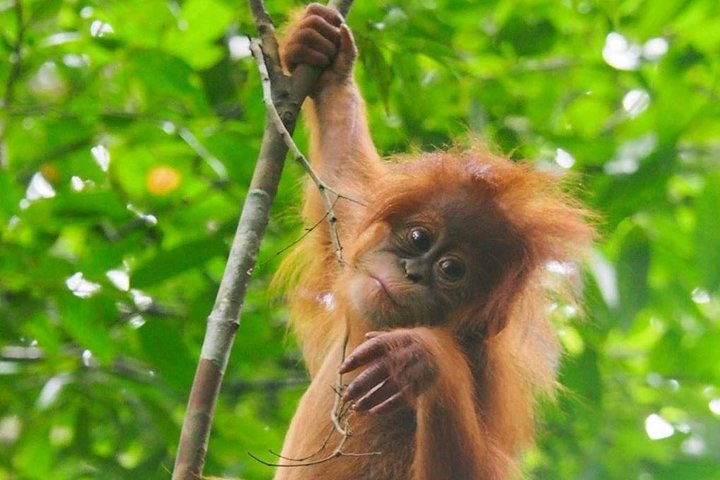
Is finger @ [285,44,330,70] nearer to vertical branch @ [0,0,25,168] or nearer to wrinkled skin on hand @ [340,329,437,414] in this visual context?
vertical branch @ [0,0,25,168]

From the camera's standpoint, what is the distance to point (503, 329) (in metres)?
4.87

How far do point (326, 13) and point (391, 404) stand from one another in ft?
6.83

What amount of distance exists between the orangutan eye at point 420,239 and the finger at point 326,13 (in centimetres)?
111

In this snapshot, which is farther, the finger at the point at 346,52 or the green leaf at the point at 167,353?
the green leaf at the point at 167,353

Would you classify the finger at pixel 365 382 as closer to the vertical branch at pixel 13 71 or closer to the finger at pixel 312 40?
the finger at pixel 312 40

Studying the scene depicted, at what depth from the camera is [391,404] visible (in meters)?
3.93

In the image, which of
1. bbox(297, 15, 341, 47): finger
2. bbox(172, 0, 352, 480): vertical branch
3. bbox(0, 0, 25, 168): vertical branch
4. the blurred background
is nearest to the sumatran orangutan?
bbox(297, 15, 341, 47): finger

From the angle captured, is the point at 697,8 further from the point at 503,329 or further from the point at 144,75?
the point at 144,75

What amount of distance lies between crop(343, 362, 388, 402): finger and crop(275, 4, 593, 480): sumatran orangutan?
0.57 feet

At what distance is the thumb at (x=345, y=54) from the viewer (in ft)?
17.0

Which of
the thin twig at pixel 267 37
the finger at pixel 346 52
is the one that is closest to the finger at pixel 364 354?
the thin twig at pixel 267 37

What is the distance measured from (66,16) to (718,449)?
4.41m

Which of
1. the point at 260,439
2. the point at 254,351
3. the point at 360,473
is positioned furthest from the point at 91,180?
the point at 360,473

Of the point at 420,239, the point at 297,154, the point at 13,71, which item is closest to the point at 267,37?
the point at 297,154
